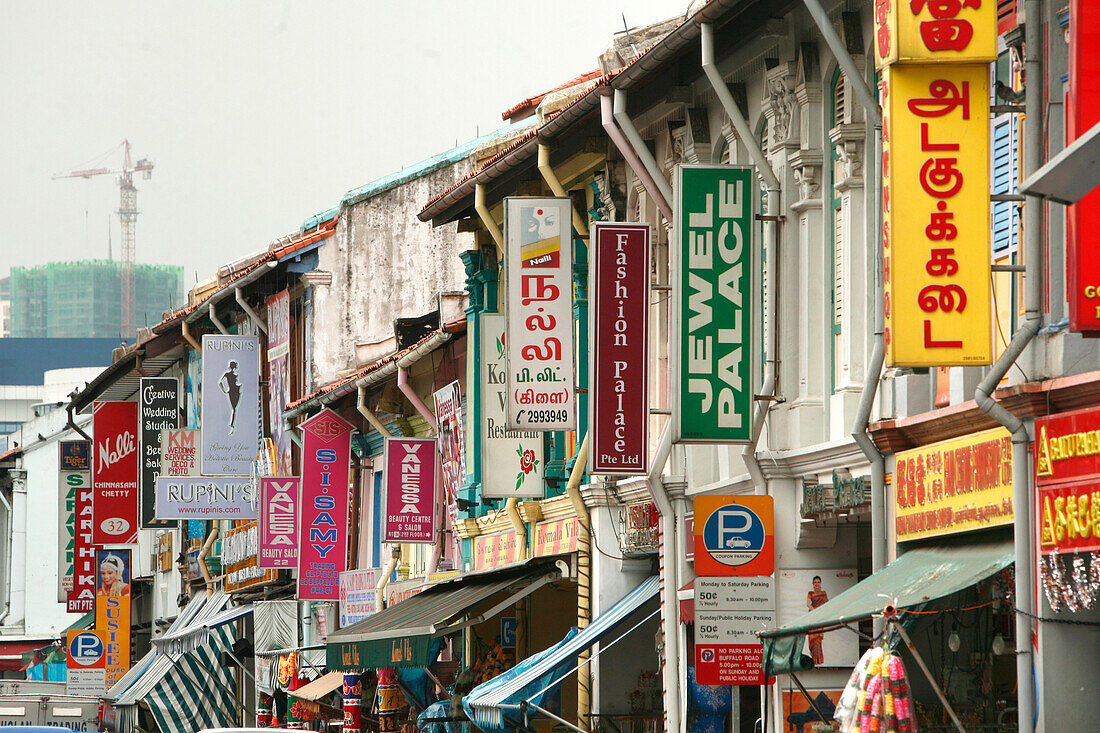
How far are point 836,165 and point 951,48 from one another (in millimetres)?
3456

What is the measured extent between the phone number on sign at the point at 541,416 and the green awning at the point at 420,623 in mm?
2822

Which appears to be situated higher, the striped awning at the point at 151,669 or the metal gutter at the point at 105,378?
the metal gutter at the point at 105,378

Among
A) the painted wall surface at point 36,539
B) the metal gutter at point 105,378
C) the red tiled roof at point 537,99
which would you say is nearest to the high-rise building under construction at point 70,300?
the painted wall surface at point 36,539

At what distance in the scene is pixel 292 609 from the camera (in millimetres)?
31766

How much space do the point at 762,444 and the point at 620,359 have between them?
150 centimetres

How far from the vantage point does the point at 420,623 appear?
1908cm

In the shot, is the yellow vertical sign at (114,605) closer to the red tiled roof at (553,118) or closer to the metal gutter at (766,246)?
the red tiled roof at (553,118)

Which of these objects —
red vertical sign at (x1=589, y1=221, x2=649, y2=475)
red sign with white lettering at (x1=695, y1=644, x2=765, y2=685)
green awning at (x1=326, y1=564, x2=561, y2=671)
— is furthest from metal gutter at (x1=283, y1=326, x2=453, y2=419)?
red sign with white lettering at (x1=695, y1=644, x2=765, y2=685)

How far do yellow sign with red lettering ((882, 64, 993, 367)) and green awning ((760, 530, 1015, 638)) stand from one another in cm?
129

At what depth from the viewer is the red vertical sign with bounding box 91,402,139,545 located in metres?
36.2

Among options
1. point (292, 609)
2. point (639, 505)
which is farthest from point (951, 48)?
point (292, 609)

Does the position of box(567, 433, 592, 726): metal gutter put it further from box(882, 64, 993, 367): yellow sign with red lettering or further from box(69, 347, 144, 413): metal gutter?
box(69, 347, 144, 413): metal gutter

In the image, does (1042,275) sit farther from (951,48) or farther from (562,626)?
(562,626)

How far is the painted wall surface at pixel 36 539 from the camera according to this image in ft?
192
